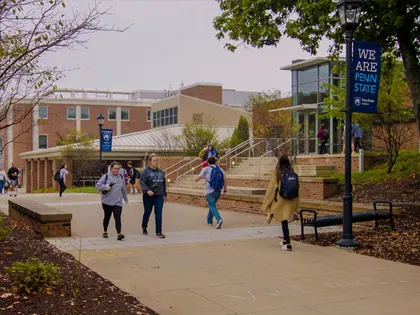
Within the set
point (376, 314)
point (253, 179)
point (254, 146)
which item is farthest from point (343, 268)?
point (254, 146)

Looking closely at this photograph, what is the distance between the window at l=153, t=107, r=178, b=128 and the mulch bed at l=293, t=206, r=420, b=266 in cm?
4436

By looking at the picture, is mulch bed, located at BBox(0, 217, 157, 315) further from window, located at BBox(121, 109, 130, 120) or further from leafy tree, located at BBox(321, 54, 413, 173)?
window, located at BBox(121, 109, 130, 120)

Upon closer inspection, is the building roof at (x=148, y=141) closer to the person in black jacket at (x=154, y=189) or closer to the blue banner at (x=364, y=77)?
the person in black jacket at (x=154, y=189)

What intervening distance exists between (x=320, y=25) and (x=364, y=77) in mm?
3135

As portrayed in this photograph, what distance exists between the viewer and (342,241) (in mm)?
10102

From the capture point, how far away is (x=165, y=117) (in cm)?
5872

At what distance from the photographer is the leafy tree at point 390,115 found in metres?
18.6

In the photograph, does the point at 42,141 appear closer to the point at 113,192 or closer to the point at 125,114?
the point at 125,114

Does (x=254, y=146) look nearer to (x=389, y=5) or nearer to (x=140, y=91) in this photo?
(x=389, y=5)

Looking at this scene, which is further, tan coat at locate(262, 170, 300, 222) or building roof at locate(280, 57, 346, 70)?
building roof at locate(280, 57, 346, 70)

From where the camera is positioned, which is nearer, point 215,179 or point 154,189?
point 154,189

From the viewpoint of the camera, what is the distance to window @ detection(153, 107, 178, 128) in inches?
2221

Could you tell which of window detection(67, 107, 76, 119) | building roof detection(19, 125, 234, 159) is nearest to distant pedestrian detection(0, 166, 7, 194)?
building roof detection(19, 125, 234, 159)

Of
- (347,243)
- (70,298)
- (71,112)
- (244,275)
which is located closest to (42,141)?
(71,112)
